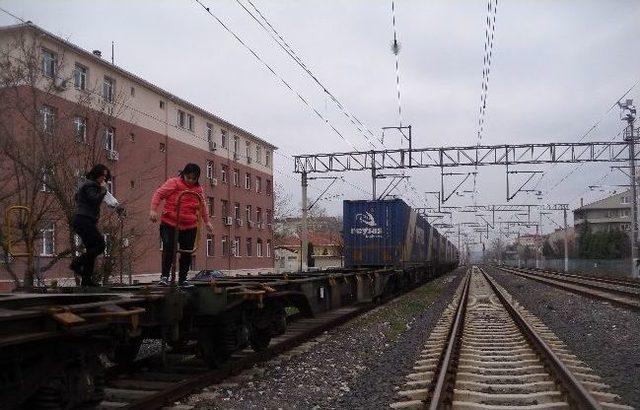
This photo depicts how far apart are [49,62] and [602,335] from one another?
13.6 m

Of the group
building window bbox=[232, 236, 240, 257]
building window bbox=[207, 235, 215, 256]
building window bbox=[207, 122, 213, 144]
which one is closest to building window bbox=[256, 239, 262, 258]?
building window bbox=[232, 236, 240, 257]

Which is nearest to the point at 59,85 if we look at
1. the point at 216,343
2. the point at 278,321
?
the point at 278,321

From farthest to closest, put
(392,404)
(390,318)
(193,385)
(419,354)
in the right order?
(390,318), (419,354), (193,385), (392,404)

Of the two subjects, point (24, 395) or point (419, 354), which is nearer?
point (24, 395)

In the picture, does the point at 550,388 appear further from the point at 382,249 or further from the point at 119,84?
the point at 119,84

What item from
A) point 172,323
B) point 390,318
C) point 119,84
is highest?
point 119,84

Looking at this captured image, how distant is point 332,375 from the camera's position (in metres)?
7.25

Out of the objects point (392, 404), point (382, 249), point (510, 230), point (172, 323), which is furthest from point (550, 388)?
point (510, 230)

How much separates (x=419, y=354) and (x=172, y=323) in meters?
4.10

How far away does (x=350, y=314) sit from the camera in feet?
46.4

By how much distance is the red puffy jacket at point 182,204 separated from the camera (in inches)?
276

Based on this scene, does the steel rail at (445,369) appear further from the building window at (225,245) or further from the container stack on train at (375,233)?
the building window at (225,245)

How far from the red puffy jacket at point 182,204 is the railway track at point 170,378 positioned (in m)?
1.65

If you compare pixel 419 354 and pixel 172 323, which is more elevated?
pixel 172 323
